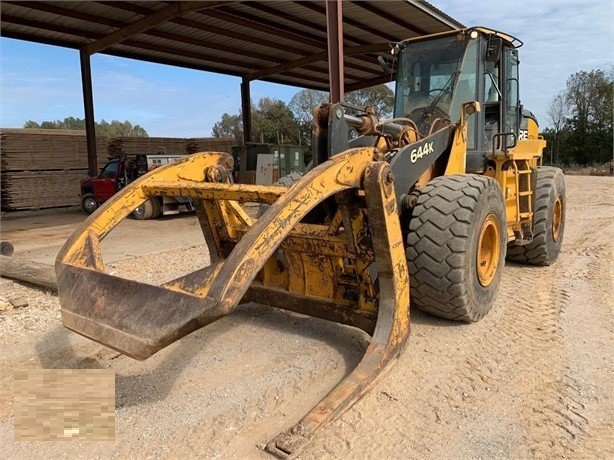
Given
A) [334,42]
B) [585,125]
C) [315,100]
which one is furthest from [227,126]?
[334,42]

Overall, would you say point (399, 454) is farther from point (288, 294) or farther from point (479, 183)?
point (479, 183)

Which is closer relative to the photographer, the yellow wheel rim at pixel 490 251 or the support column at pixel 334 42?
the yellow wheel rim at pixel 490 251

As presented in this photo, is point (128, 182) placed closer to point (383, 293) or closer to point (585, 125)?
point (383, 293)

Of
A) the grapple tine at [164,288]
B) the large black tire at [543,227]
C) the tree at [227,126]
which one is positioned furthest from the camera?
the tree at [227,126]

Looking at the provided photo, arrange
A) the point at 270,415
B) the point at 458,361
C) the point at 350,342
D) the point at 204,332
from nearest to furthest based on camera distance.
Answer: the point at 270,415, the point at 458,361, the point at 350,342, the point at 204,332

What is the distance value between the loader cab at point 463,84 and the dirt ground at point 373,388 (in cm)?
169

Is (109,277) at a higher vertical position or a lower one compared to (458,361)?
higher

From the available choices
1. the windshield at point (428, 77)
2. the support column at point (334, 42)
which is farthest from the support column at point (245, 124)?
the windshield at point (428, 77)

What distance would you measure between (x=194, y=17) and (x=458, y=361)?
12.1 meters

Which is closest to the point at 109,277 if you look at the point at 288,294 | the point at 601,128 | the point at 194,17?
the point at 288,294

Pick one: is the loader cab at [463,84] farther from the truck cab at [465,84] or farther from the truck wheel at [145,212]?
the truck wheel at [145,212]

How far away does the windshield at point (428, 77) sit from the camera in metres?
5.32

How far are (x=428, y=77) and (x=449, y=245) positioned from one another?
2.41 metres

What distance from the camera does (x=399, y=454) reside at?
2.69 m
